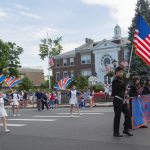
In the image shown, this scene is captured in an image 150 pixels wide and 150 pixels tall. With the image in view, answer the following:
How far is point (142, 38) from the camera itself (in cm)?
1243

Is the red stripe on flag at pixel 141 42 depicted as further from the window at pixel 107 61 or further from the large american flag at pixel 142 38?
the window at pixel 107 61

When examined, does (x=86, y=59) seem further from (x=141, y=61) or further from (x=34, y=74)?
(x=34, y=74)

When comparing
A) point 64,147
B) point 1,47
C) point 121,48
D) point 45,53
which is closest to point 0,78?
point 64,147

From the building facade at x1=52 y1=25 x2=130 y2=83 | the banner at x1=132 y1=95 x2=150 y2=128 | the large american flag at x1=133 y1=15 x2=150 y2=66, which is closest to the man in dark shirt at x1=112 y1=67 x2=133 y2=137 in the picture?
the banner at x1=132 y1=95 x2=150 y2=128

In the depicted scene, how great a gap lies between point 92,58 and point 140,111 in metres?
51.5

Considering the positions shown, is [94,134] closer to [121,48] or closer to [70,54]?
[121,48]

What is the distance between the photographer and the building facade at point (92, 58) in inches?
2308

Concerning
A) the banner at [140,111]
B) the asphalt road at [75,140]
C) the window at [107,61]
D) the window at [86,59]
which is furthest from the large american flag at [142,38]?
the window at [86,59]

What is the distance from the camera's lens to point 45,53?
7494cm

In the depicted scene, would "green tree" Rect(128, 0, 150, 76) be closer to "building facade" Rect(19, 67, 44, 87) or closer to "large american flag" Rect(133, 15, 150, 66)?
"large american flag" Rect(133, 15, 150, 66)

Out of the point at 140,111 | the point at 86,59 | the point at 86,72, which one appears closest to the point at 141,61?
the point at 140,111

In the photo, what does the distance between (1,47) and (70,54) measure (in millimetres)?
13102

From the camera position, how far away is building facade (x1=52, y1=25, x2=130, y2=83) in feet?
192

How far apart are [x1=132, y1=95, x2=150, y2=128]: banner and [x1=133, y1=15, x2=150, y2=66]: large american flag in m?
1.69
